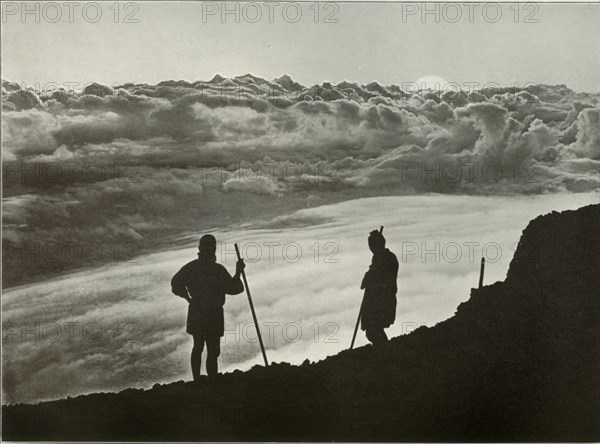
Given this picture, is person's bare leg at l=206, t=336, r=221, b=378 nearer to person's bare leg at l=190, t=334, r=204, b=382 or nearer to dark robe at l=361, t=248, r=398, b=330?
person's bare leg at l=190, t=334, r=204, b=382

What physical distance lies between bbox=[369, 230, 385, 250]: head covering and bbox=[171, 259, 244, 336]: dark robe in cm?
74

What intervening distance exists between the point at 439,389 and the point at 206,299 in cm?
132

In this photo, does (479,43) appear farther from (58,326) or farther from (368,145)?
→ (58,326)

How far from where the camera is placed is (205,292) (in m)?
3.61

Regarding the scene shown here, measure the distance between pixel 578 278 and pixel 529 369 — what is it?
21.9 inches

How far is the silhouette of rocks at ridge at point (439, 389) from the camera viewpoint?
3.53m

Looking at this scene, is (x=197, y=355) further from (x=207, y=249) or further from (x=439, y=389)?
(x=439, y=389)

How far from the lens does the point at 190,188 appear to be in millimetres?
3703

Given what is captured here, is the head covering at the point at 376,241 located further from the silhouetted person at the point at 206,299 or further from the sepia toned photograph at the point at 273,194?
the silhouetted person at the point at 206,299

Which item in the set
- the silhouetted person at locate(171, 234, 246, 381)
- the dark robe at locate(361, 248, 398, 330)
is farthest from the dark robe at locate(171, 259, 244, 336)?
the dark robe at locate(361, 248, 398, 330)

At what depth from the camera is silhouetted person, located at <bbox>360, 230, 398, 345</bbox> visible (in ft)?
11.9

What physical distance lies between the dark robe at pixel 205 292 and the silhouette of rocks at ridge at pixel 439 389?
297mm

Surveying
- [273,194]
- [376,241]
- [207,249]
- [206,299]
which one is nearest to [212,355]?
[206,299]

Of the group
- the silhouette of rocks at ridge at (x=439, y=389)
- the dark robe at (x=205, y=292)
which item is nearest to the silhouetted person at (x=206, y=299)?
the dark robe at (x=205, y=292)
